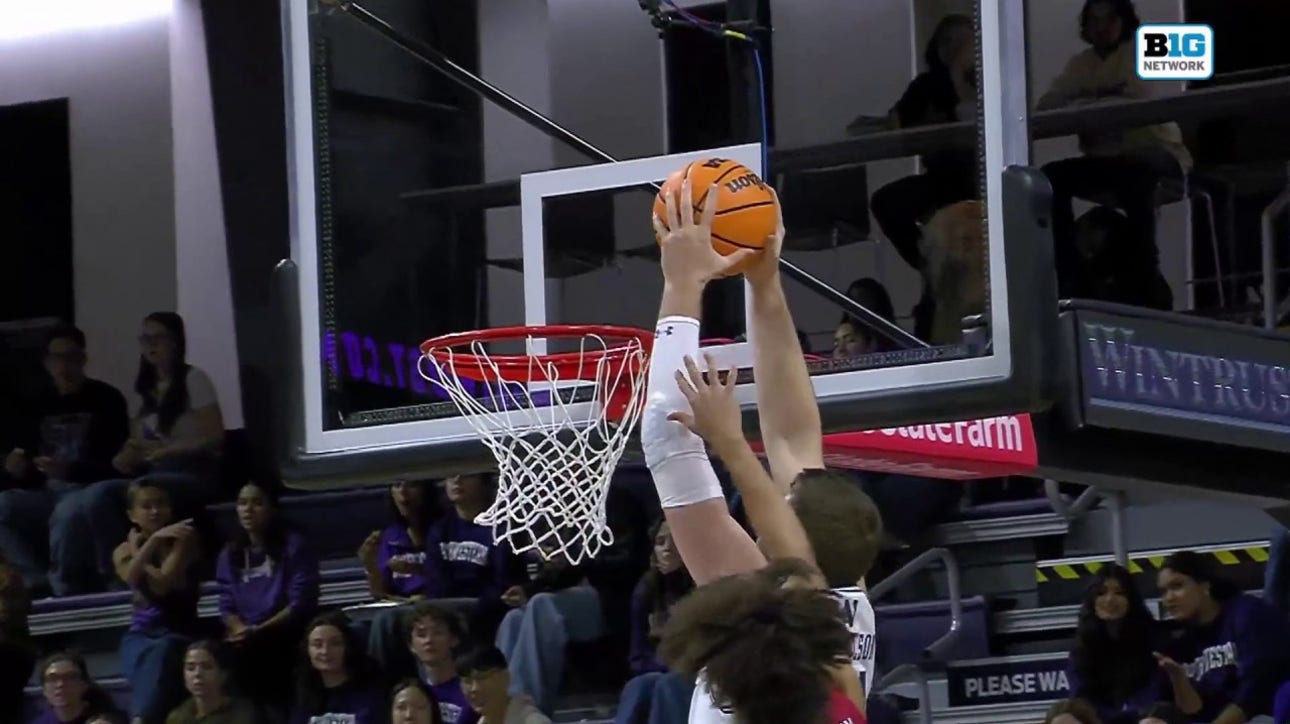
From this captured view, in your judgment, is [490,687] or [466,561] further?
[466,561]

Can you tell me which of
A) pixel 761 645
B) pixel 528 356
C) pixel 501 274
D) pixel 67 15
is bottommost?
pixel 761 645

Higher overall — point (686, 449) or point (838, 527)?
point (686, 449)

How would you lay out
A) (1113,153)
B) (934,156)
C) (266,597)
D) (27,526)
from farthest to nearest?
(27,526) → (266,597) → (1113,153) → (934,156)

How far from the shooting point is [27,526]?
33.1ft

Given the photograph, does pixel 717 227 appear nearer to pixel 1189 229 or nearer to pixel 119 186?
pixel 1189 229

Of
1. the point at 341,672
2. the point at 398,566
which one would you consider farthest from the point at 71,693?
the point at 398,566

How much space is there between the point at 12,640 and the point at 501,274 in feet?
16.6

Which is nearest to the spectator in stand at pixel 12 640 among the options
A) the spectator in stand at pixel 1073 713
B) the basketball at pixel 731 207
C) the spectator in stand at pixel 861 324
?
the spectator in stand at pixel 1073 713

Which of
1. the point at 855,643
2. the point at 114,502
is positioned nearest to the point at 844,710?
the point at 855,643

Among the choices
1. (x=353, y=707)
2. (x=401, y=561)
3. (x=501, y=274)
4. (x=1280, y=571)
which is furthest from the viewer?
(x=401, y=561)

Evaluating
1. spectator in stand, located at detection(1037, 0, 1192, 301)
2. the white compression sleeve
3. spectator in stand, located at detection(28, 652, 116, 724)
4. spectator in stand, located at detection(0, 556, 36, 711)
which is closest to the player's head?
the white compression sleeve

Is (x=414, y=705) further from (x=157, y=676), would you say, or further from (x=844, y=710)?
(x=844, y=710)

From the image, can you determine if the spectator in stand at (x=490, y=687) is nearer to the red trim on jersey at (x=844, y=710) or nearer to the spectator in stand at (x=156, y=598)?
the spectator in stand at (x=156, y=598)

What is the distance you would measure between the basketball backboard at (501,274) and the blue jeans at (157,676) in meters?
4.00
